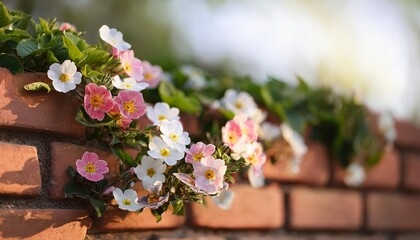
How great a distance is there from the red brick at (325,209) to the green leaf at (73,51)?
68 centimetres

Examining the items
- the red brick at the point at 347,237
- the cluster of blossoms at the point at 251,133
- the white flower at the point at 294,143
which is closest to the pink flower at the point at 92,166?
the cluster of blossoms at the point at 251,133

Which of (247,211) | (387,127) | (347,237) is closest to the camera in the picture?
(247,211)

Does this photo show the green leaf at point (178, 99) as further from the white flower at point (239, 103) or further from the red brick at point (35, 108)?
the red brick at point (35, 108)

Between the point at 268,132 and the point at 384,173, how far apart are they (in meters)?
0.50

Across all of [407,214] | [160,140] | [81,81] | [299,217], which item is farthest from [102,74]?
[407,214]

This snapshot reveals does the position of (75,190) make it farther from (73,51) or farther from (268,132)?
(268,132)

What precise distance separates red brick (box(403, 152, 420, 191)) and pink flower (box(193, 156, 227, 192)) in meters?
0.99

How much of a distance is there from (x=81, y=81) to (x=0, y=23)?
0.53ft

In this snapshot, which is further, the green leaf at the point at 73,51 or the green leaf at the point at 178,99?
the green leaf at the point at 178,99

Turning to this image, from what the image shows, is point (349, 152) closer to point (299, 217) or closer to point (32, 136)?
point (299, 217)

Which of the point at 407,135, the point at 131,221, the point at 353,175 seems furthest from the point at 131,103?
the point at 407,135

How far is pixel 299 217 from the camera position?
1521 millimetres

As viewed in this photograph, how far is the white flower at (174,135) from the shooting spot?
3.43ft

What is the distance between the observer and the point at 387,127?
1.78 metres
